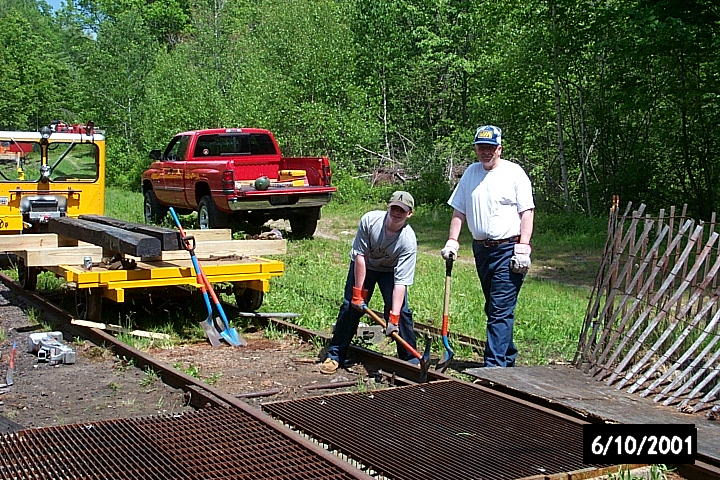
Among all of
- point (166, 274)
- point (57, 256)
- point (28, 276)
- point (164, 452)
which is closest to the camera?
point (164, 452)

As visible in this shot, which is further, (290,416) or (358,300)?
(358,300)

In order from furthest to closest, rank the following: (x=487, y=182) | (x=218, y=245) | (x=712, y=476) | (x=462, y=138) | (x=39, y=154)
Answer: (x=462, y=138) < (x=39, y=154) < (x=218, y=245) < (x=487, y=182) < (x=712, y=476)

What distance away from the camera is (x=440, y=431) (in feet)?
17.9

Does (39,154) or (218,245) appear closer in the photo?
(218,245)

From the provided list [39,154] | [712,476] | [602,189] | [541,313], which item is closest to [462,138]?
[602,189]

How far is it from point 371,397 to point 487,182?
1.90 meters

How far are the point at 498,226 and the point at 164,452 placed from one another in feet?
10.2

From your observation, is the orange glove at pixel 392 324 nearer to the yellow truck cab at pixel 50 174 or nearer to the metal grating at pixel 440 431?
the metal grating at pixel 440 431

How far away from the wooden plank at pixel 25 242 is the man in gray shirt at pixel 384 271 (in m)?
4.46

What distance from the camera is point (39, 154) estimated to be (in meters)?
13.2

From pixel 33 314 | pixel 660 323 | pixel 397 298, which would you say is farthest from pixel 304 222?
pixel 660 323

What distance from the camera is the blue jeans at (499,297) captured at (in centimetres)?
685

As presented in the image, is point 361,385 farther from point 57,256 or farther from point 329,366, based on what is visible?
point 57,256

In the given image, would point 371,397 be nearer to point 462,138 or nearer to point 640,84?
point 640,84
